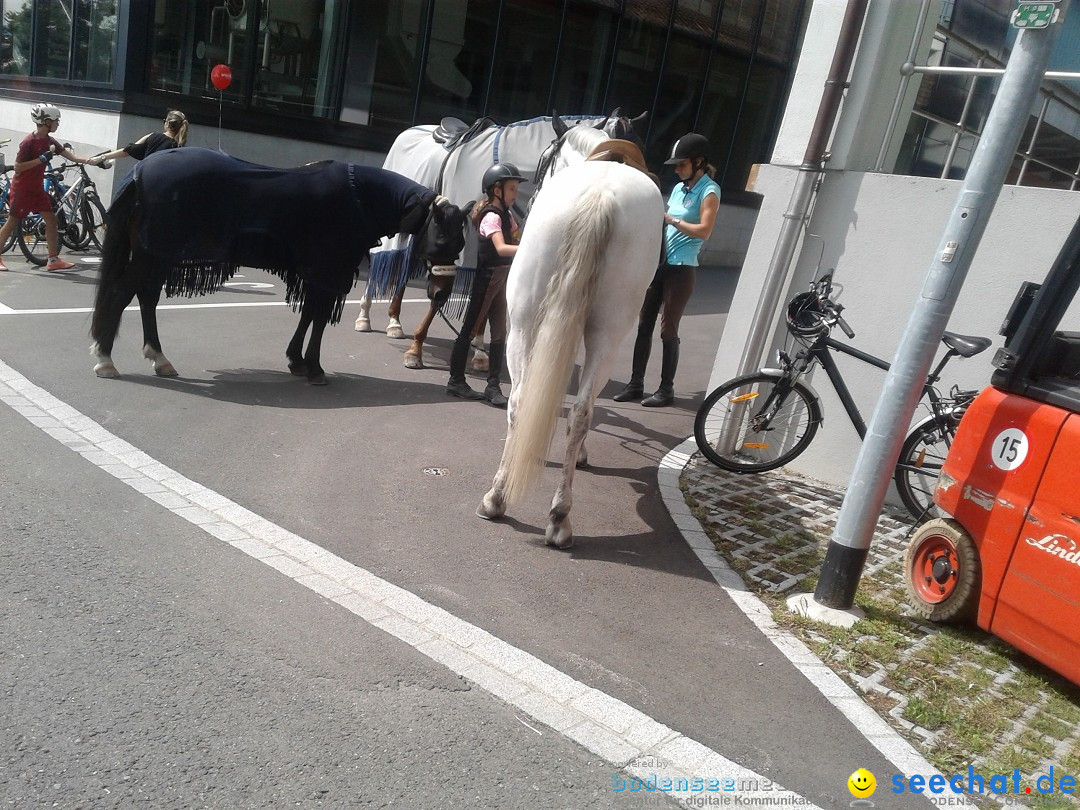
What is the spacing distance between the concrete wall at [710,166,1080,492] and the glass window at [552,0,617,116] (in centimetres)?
1327

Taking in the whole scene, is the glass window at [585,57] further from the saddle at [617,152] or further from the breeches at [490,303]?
the saddle at [617,152]

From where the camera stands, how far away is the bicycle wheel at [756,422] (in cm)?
591

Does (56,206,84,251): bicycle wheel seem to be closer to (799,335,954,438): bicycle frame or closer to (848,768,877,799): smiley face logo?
(799,335,954,438): bicycle frame

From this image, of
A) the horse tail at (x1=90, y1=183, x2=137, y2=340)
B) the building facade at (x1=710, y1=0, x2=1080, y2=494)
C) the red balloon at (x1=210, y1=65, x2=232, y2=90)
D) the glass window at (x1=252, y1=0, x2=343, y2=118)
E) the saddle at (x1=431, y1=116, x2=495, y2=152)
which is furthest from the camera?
the glass window at (x1=252, y1=0, x2=343, y2=118)

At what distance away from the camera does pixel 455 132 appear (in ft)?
27.3

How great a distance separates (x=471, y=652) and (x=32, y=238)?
33.6 ft

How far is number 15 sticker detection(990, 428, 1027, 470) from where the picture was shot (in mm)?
3707

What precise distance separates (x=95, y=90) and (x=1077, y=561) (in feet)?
49.2

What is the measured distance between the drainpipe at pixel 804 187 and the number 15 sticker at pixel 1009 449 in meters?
2.49

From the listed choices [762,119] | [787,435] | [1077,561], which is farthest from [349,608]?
[762,119]

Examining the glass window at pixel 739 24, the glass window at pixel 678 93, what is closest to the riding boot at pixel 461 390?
the glass window at pixel 678 93

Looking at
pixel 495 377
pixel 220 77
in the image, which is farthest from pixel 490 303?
pixel 220 77

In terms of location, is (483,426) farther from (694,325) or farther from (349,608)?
(694,325)

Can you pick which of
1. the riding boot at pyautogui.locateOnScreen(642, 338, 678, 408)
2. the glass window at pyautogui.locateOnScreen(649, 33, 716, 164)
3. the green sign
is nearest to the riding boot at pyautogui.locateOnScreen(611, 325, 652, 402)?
the riding boot at pyautogui.locateOnScreen(642, 338, 678, 408)
